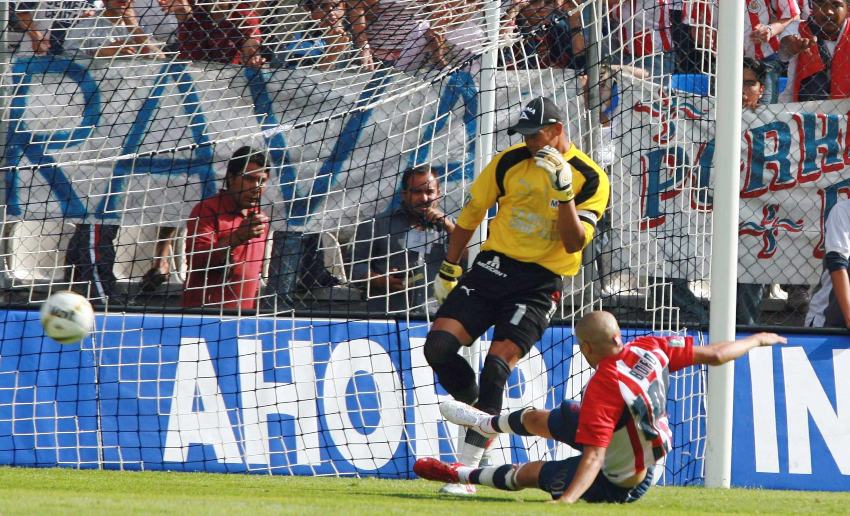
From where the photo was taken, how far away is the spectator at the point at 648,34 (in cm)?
809

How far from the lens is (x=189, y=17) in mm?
8625

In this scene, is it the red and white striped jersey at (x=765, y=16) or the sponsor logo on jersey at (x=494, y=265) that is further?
the red and white striped jersey at (x=765, y=16)

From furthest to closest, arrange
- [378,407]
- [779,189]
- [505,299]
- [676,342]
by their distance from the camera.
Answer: [779,189]
[378,407]
[505,299]
[676,342]

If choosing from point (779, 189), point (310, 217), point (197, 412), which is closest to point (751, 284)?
point (779, 189)

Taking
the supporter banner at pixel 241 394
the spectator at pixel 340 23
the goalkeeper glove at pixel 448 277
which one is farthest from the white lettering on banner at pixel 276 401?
the spectator at pixel 340 23

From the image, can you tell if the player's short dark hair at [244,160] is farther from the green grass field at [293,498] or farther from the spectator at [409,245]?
the green grass field at [293,498]

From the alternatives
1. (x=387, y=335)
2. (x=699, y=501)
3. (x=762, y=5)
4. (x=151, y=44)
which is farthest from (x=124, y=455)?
(x=762, y=5)

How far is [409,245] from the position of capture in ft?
28.7

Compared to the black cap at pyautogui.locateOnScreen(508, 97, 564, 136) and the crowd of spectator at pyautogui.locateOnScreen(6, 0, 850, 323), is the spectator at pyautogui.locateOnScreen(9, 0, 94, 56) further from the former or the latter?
the black cap at pyautogui.locateOnScreen(508, 97, 564, 136)

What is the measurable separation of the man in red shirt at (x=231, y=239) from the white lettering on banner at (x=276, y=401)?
471mm

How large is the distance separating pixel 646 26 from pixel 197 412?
398cm

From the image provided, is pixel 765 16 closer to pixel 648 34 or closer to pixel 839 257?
pixel 648 34

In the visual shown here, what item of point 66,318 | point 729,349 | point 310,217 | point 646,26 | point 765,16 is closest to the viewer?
point 729,349

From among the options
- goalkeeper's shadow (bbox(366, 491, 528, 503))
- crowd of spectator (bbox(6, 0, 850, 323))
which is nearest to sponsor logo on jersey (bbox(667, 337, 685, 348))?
goalkeeper's shadow (bbox(366, 491, 528, 503))
